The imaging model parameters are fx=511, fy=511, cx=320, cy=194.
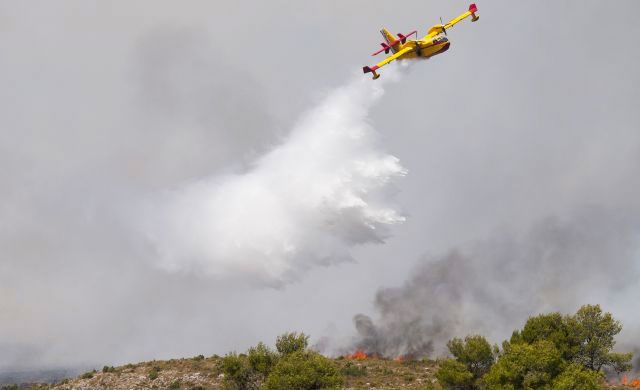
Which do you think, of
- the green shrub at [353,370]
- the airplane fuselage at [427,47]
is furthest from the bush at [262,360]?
the airplane fuselage at [427,47]

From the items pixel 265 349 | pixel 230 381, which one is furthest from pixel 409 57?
pixel 230 381

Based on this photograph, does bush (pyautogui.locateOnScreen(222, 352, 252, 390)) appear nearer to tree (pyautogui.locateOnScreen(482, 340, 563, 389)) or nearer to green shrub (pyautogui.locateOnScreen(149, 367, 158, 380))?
green shrub (pyautogui.locateOnScreen(149, 367, 158, 380))

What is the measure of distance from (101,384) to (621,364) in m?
82.1

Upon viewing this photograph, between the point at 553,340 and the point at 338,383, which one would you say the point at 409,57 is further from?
the point at 338,383

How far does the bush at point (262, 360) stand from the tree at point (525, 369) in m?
28.8

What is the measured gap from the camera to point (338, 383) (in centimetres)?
6172

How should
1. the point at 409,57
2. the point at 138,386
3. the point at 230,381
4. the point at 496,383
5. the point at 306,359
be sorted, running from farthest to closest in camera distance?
the point at 409,57, the point at 138,386, the point at 230,381, the point at 306,359, the point at 496,383

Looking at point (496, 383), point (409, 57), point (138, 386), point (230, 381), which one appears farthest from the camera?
point (409, 57)

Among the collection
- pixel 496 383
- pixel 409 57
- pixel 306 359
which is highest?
pixel 409 57

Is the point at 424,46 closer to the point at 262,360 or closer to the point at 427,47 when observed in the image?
the point at 427,47

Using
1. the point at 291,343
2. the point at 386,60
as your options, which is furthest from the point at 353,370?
the point at 386,60

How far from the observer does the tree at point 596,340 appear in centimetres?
7231

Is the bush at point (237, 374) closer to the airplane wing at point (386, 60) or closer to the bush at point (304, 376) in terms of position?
the bush at point (304, 376)

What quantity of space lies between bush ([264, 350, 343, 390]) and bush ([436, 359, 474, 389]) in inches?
613
